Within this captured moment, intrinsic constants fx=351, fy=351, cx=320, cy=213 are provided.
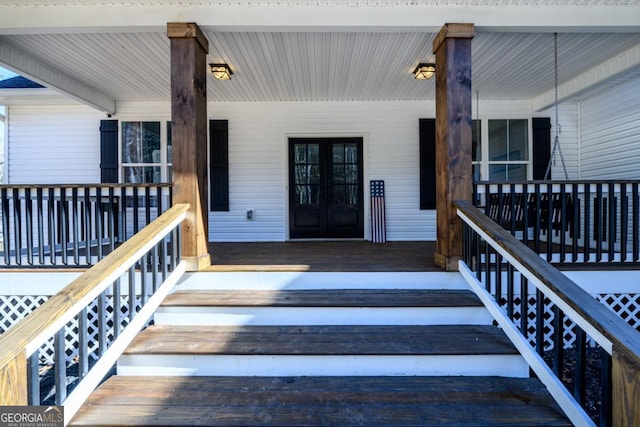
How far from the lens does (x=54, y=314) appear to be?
1.57 meters

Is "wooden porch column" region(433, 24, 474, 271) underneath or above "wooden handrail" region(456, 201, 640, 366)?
above

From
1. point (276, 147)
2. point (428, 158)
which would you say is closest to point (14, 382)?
point (276, 147)

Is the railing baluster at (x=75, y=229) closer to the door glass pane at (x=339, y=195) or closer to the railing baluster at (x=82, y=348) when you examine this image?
the railing baluster at (x=82, y=348)

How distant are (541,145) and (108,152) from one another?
23.3ft

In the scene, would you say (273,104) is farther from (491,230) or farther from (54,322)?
(54,322)

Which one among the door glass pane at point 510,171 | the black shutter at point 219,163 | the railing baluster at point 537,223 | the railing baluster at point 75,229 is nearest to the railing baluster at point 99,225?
the railing baluster at point 75,229

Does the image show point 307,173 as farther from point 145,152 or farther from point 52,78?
point 52,78

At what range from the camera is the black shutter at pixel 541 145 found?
5.77 meters

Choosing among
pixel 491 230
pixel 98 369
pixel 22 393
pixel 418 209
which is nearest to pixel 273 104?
pixel 418 209

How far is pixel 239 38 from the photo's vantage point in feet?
11.8

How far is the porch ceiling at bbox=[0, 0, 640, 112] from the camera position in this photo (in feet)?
10.3

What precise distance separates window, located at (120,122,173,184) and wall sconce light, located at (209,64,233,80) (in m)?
1.92

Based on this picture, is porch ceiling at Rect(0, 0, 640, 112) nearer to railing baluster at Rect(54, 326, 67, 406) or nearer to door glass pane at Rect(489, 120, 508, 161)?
door glass pane at Rect(489, 120, 508, 161)

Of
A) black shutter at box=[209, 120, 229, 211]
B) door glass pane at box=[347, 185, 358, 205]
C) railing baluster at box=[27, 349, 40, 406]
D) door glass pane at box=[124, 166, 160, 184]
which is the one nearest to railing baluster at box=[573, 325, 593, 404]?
railing baluster at box=[27, 349, 40, 406]
